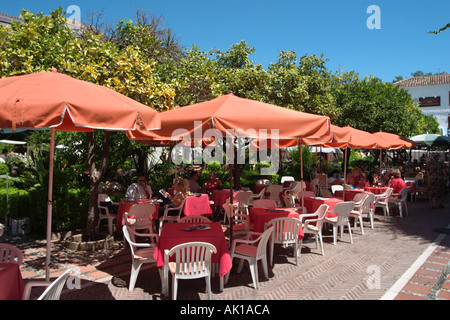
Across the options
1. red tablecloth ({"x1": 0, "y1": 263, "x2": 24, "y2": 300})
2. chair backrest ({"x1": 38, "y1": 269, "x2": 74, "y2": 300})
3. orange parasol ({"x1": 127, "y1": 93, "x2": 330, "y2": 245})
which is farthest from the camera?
orange parasol ({"x1": 127, "y1": 93, "x2": 330, "y2": 245})

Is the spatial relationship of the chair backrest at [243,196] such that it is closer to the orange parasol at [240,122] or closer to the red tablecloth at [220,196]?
the red tablecloth at [220,196]

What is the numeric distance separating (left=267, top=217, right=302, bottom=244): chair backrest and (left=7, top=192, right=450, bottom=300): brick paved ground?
1.54ft

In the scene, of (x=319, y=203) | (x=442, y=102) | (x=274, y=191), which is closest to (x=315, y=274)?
(x=319, y=203)

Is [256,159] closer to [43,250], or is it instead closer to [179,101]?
[179,101]

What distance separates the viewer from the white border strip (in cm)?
439

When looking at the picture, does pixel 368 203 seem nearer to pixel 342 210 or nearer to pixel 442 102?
pixel 342 210

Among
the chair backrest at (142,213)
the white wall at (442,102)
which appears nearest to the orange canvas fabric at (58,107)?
the chair backrest at (142,213)

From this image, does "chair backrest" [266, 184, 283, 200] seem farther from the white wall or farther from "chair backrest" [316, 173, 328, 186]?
the white wall

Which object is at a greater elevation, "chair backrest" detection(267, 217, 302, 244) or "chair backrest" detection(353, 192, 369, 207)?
"chair backrest" detection(353, 192, 369, 207)

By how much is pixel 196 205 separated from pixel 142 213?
1.53 metres

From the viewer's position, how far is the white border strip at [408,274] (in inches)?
173

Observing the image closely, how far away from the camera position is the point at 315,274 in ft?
16.9

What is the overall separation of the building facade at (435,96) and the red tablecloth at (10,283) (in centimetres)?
4773

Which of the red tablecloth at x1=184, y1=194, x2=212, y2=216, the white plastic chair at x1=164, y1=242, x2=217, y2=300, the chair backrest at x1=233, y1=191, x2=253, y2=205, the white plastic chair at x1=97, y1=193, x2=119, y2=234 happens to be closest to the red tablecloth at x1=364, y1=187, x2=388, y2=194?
the chair backrest at x1=233, y1=191, x2=253, y2=205
